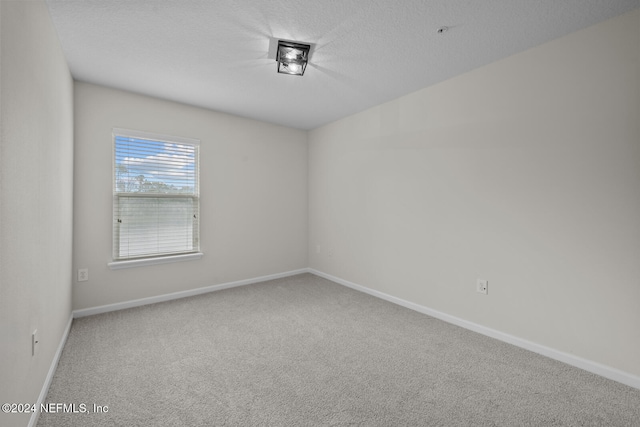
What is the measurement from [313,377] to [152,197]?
2717 mm

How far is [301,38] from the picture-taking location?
7.06ft

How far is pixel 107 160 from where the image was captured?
3045mm

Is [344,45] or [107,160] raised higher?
[344,45]

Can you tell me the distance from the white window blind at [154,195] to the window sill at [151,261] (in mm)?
63

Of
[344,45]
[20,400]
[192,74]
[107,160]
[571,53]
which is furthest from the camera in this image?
[107,160]

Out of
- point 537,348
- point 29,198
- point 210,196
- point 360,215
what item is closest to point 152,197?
point 210,196

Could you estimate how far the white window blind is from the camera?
314cm

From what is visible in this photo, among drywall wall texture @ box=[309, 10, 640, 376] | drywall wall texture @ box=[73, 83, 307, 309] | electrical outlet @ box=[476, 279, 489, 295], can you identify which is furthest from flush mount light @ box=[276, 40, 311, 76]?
electrical outlet @ box=[476, 279, 489, 295]

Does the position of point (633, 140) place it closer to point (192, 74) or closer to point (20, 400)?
point (192, 74)

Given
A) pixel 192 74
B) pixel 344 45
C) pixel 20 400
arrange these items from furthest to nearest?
pixel 192 74 → pixel 344 45 → pixel 20 400

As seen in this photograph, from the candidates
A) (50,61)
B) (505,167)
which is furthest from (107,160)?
(505,167)

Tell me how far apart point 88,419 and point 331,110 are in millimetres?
3643

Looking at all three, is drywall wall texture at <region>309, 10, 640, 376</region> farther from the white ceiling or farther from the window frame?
the window frame

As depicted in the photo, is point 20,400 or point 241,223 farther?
point 241,223
